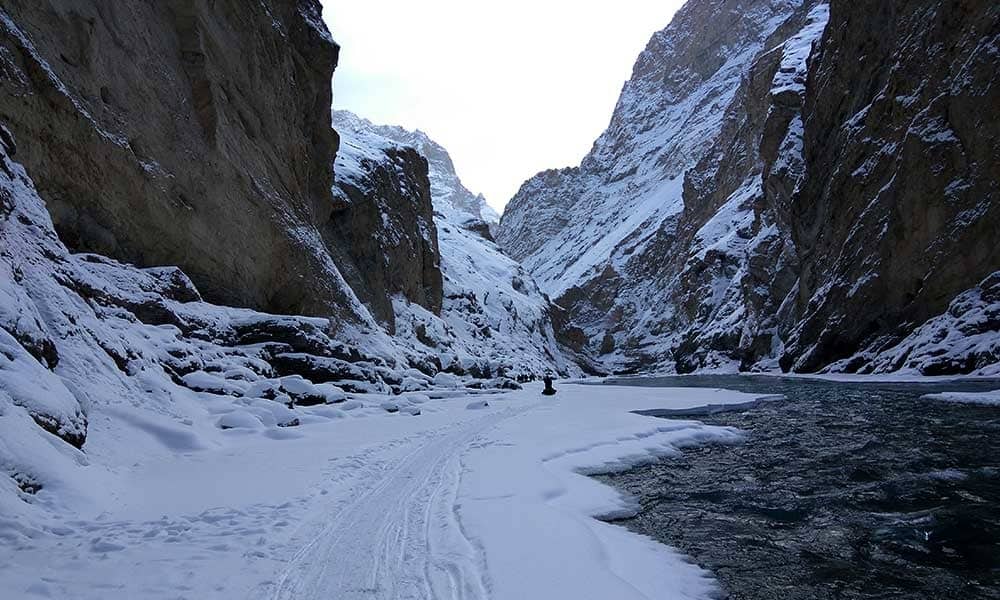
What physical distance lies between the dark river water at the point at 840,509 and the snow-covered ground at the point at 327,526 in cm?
70

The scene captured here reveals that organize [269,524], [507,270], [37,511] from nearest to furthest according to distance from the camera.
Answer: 1. [37,511]
2. [269,524]
3. [507,270]

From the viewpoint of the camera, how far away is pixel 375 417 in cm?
1727

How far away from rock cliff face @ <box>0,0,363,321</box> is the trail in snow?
15.3 m

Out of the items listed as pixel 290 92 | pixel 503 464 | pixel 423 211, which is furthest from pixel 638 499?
pixel 423 211

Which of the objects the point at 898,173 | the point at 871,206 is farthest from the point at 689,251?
the point at 898,173

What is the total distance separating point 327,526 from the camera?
6516 mm

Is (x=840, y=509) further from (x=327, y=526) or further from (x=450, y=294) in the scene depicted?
(x=450, y=294)

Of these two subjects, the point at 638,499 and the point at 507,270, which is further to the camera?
the point at 507,270

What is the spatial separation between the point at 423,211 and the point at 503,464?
186ft

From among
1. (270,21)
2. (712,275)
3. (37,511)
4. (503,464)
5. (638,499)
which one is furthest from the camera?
(712,275)

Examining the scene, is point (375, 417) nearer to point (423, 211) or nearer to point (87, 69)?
point (87, 69)

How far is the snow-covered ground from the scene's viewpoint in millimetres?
4789

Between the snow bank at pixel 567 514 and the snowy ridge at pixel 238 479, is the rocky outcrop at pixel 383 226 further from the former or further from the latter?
the snow bank at pixel 567 514

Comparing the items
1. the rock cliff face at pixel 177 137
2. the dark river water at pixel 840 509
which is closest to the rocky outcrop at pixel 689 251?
the rock cliff face at pixel 177 137
